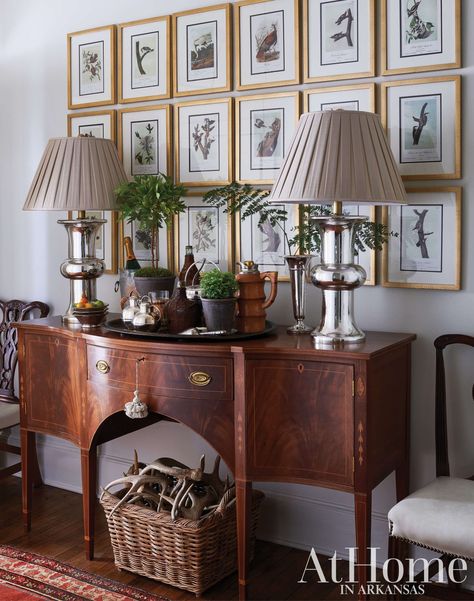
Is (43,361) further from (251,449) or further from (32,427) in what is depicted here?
(251,449)

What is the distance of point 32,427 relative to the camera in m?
3.22

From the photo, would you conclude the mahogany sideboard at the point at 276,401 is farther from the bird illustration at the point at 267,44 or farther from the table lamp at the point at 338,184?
the bird illustration at the point at 267,44

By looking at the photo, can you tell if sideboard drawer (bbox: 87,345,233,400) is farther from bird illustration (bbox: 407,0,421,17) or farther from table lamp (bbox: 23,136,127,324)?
bird illustration (bbox: 407,0,421,17)

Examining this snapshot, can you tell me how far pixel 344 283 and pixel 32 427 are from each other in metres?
1.53

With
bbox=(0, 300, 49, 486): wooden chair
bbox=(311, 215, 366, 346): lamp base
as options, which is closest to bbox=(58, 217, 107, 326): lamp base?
bbox=(0, 300, 49, 486): wooden chair

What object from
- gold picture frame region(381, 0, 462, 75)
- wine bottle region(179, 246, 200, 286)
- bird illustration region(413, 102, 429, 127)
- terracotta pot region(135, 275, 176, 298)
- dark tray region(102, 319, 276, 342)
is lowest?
dark tray region(102, 319, 276, 342)

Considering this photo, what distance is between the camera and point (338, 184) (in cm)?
239

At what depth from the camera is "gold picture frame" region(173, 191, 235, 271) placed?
3.15 meters

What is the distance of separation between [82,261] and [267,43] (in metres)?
1.18

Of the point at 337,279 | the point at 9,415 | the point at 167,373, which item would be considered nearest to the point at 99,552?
the point at 9,415

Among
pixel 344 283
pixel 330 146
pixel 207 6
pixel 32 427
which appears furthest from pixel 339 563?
pixel 207 6

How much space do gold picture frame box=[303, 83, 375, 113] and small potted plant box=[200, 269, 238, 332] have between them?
2.57ft

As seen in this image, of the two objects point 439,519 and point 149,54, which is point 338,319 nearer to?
point 439,519

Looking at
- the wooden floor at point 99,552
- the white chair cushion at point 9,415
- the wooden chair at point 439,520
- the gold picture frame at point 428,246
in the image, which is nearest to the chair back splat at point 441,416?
the wooden chair at point 439,520
